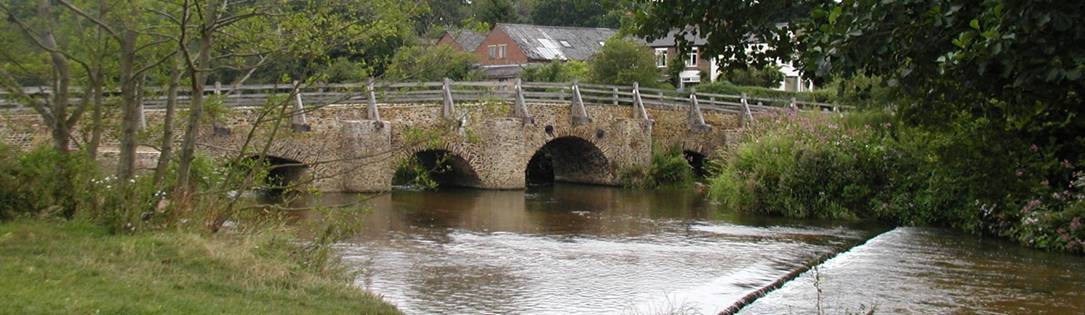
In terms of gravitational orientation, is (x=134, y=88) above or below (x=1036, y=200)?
above

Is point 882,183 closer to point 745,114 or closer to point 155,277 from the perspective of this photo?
point 745,114

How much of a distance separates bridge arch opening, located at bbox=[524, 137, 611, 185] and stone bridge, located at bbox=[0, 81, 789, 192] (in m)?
0.03

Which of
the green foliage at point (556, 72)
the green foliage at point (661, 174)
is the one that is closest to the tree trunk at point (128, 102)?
the green foliage at point (661, 174)

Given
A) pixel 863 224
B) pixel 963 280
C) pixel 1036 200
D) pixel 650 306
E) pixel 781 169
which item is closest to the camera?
pixel 650 306

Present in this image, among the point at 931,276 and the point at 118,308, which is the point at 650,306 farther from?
the point at 118,308

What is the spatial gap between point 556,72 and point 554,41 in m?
14.5

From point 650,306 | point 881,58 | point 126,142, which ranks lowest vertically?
point 650,306

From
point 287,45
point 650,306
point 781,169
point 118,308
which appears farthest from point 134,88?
point 781,169

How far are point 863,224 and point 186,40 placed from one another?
13942 millimetres

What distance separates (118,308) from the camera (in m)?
7.37

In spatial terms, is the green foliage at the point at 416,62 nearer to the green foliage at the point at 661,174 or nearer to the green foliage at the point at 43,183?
the green foliage at the point at 43,183

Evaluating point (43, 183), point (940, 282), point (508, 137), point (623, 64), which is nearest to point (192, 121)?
point (43, 183)

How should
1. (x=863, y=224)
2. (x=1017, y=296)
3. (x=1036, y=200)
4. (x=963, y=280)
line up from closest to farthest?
(x=1017, y=296) < (x=963, y=280) < (x=1036, y=200) < (x=863, y=224)

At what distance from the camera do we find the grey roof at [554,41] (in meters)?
62.2
